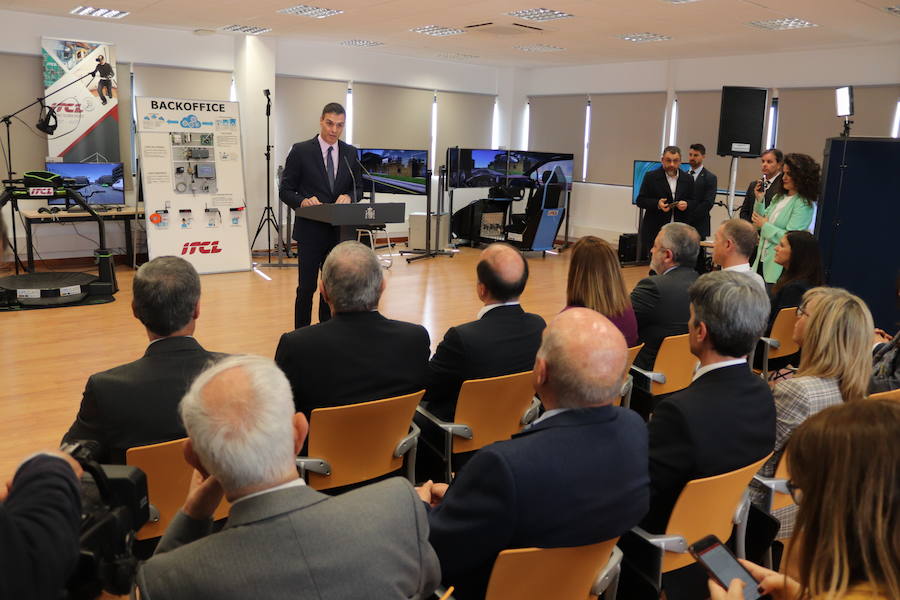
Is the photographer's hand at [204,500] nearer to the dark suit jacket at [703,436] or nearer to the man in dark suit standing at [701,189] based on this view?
the dark suit jacket at [703,436]

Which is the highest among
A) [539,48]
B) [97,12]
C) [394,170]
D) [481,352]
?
[539,48]

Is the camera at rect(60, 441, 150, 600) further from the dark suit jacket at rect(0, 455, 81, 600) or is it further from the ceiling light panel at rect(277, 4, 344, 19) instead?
the ceiling light panel at rect(277, 4, 344, 19)

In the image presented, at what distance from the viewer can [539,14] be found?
759 cm

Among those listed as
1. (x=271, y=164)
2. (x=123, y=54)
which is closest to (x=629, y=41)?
(x=271, y=164)

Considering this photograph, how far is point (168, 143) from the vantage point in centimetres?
811

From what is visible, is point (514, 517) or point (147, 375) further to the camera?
point (147, 375)

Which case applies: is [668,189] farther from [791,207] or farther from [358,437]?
[358,437]

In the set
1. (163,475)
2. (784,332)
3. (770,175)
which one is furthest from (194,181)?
(163,475)

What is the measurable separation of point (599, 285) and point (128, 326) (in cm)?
445

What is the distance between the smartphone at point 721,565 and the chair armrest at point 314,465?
1303 mm

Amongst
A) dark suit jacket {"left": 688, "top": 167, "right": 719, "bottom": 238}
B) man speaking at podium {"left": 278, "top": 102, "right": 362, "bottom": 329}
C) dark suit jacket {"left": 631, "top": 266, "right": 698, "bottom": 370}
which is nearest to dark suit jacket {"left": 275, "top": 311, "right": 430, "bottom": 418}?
dark suit jacket {"left": 631, "top": 266, "right": 698, "bottom": 370}

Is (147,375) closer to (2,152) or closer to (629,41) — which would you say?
(2,152)

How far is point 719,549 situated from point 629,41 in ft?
29.1

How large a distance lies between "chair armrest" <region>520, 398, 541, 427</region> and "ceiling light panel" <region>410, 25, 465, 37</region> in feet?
21.9
